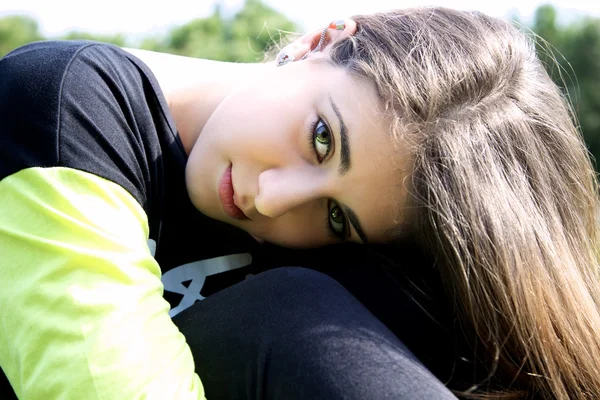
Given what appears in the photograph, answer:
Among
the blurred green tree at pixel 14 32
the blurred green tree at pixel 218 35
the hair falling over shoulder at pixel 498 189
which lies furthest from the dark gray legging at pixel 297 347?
the blurred green tree at pixel 14 32

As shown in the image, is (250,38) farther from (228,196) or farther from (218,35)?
(228,196)

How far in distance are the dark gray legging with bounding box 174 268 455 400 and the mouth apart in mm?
375

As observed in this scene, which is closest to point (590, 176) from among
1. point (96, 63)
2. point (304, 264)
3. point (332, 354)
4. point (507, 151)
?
point (507, 151)

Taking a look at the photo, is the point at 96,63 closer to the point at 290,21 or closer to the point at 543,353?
the point at 543,353

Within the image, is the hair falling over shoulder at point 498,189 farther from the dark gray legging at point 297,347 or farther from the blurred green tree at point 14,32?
the blurred green tree at point 14,32

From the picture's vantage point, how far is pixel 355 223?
1.40m

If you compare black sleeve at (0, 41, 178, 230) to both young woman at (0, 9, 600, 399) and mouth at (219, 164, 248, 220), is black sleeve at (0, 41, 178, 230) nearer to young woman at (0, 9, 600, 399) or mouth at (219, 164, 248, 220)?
young woman at (0, 9, 600, 399)

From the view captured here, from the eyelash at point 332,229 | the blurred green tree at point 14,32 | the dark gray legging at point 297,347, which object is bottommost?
the blurred green tree at point 14,32

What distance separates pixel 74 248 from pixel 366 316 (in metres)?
0.46

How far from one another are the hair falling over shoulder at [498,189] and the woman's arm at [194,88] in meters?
0.28

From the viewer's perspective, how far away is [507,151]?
4.33 ft

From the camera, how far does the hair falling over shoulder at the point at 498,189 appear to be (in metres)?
1.19

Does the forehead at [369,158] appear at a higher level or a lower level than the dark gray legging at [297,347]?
higher

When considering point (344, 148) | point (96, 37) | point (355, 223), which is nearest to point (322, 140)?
point (344, 148)
